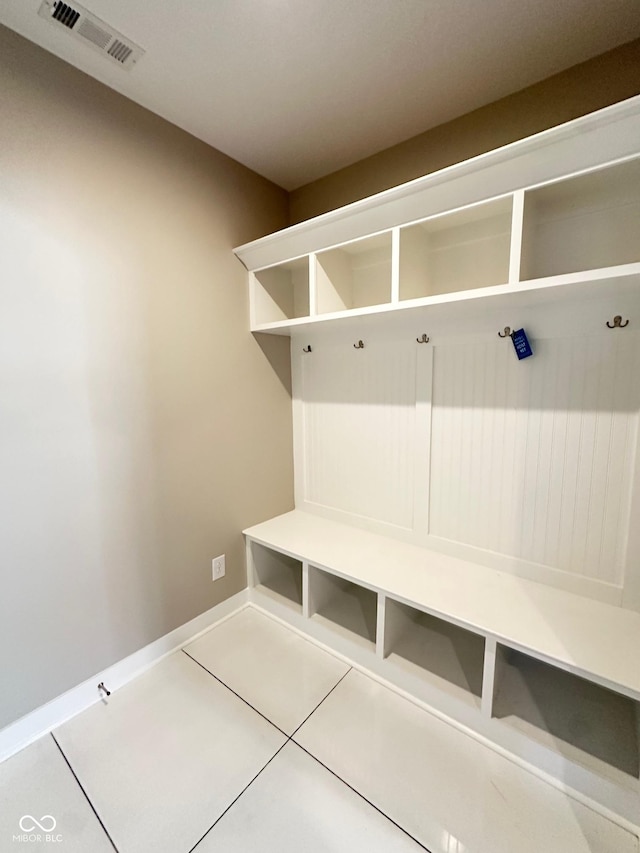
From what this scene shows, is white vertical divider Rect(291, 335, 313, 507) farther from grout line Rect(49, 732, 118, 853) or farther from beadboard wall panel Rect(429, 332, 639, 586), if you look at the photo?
grout line Rect(49, 732, 118, 853)

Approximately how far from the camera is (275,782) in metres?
1.17

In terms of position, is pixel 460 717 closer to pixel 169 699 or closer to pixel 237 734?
pixel 237 734

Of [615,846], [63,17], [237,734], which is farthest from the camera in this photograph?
[237,734]

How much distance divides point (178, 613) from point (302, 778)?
35.6 inches

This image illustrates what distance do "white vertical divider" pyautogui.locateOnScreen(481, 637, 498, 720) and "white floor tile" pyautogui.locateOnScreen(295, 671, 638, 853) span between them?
5.7 inches

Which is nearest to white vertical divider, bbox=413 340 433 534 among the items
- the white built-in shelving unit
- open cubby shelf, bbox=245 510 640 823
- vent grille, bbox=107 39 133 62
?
the white built-in shelving unit

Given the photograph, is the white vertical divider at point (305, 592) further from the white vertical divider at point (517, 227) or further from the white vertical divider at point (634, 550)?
the white vertical divider at point (517, 227)

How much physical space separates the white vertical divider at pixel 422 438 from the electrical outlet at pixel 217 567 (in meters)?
1.07

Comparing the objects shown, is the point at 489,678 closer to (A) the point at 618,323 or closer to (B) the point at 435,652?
(B) the point at 435,652

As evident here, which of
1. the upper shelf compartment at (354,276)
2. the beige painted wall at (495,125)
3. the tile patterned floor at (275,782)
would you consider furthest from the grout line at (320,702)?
the beige painted wall at (495,125)

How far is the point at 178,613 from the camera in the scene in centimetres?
176

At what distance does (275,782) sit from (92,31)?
2533 millimetres

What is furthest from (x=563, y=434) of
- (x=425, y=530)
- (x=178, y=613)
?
(x=178, y=613)

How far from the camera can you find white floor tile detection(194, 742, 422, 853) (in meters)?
1.00
